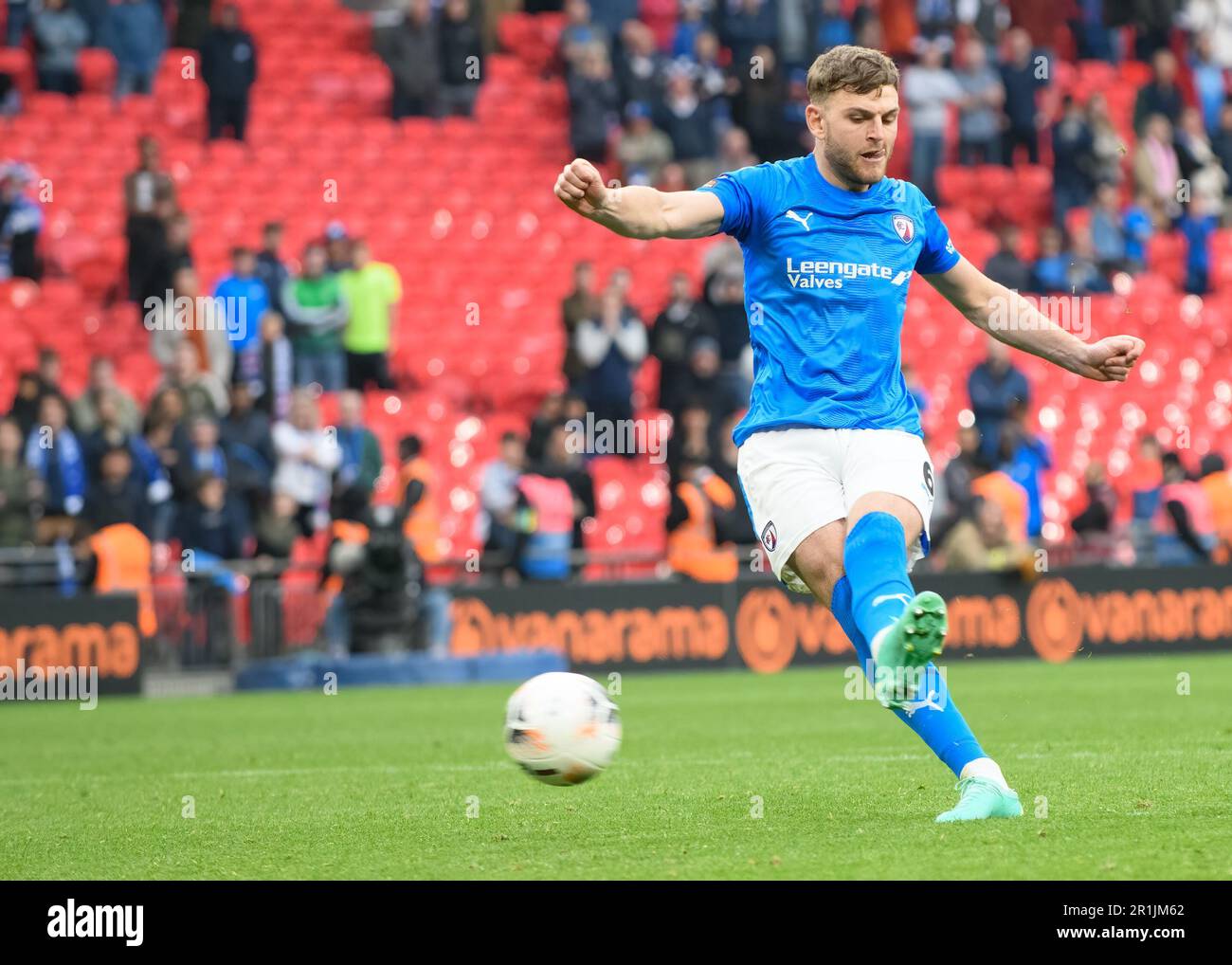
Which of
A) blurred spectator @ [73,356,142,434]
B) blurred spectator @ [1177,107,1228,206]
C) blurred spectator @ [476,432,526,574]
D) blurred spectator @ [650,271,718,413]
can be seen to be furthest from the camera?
blurred spectator @ [1177,107,1228,206]

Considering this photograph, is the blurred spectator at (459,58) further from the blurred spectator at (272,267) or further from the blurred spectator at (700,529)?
the blurred spectator at (700,529)

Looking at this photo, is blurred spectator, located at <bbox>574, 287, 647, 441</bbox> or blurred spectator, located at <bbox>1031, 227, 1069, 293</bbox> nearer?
blurred spectator, located at <bbox>574, 287, 647, 441</bbox>

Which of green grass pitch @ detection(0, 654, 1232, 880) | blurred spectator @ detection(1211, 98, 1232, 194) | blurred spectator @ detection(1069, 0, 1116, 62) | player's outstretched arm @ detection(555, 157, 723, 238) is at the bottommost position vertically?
green grass pitch @ detection(0, 654, 1232, 880)

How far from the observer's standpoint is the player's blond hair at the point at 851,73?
23.1ft

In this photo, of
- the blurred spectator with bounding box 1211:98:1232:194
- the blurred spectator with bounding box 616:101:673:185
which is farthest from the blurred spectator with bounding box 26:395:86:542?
the blurred spectator with bounding box 1211:98:1232:194

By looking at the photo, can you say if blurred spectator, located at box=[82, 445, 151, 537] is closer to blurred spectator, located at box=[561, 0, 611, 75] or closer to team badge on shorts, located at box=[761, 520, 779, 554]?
blurred spectator, located at box=[561, 0, 611, 75]

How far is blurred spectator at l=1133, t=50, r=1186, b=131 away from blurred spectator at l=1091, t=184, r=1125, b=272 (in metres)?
1.33

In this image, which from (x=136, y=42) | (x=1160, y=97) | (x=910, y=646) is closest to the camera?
(x=910, y=646)

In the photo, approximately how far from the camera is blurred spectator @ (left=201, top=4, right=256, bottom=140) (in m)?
22.7

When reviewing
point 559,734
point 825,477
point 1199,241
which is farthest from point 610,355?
point 825,477

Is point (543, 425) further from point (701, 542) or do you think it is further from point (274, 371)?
point (274, 371)

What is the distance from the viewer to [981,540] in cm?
1972

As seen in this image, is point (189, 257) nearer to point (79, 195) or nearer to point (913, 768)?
point (79, 195)

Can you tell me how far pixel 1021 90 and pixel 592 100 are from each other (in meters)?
5.07
